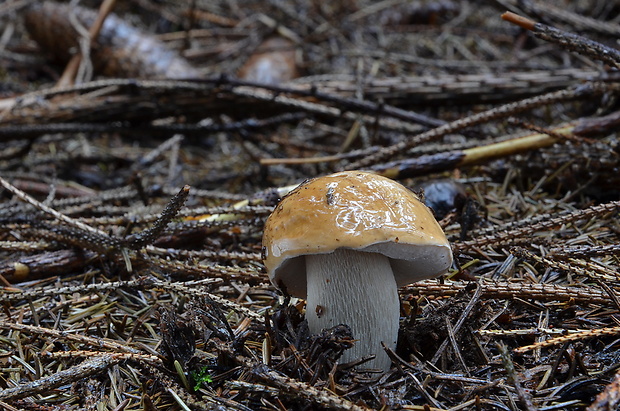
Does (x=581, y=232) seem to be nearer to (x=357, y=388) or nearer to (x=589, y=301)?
(x=589, y=301)

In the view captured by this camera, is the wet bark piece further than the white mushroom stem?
Yes

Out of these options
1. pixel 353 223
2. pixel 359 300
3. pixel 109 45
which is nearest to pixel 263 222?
pixel 359 300

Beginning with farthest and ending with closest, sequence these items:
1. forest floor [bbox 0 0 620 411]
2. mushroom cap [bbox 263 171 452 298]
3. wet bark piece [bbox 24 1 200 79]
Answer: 1. wet bark piece [bbox 24 1 200 79]
2. forest floor [bbox 0 0 620 411]
3. mushroom cap [bbox 263 171 452 298]

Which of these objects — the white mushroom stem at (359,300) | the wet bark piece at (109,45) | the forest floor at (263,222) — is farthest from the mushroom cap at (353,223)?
the wet bark piece at (109,45)

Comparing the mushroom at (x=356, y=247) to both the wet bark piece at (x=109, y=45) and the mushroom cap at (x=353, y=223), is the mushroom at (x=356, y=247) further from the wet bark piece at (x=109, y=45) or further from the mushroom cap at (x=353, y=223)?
the wet bark piece at (x=109, y=45)

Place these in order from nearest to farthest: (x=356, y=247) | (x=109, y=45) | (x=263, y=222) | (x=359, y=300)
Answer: (x=356, y=247) → (x=359, y=300) → (x=263, y=222) → (x=109, y=45)

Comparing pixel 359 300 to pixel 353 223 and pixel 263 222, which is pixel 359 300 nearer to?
pixel 353 223

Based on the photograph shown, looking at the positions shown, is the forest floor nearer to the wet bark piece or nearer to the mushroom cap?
the wet bark piece

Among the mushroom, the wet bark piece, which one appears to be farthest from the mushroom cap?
the wet bark piece
